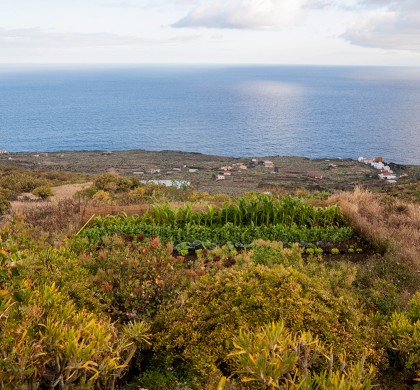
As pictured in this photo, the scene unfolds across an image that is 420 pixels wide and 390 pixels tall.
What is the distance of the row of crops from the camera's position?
8.40 m

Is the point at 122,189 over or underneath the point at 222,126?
over

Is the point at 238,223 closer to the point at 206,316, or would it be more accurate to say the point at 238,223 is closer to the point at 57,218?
the point at 57,218

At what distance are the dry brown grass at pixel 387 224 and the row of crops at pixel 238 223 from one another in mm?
335

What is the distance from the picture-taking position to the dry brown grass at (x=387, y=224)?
7.36 metres

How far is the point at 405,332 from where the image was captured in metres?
4.33

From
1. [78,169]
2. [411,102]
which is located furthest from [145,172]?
[411,102]

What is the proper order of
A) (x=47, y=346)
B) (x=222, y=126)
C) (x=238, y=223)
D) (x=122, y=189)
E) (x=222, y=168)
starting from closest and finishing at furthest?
(x=47, y=346)
(x=238, y=223)
(x=122, y=189)
(x=222, y=168)
(x=222, y=126)

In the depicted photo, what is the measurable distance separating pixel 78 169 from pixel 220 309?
50.5 m

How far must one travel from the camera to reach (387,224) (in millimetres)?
9219

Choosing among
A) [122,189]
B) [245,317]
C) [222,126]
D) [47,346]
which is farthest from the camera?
[222,126]

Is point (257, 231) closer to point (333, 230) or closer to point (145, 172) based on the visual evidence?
point (333, 230)

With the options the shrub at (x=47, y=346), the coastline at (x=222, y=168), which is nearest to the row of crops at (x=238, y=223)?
the shrub at (x=47, y=346)

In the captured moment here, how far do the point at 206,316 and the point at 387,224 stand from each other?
614cm

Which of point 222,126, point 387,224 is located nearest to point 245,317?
point 387,224
